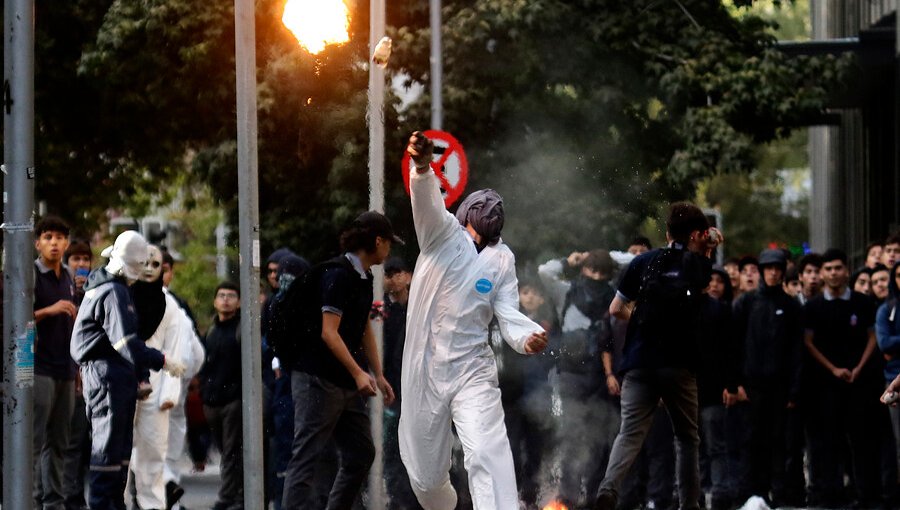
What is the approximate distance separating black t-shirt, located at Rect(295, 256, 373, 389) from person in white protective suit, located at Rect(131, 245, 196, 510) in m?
1.68

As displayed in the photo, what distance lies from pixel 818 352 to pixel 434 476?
557 centimetres

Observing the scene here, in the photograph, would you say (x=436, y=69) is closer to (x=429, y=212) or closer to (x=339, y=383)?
(x=339, y=383)

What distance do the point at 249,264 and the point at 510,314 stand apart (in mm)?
2045

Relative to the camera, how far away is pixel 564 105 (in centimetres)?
1698

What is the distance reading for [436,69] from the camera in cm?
1597

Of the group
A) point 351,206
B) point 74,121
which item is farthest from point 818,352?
point 74,121

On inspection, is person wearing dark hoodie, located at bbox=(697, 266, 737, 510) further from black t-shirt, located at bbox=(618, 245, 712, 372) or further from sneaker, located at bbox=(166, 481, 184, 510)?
sneaker, located at bbox=(166, 481, 184, 510)

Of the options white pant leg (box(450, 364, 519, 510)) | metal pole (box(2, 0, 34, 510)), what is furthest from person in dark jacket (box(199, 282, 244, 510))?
white pant leg (box(450, 364, 519, 510))

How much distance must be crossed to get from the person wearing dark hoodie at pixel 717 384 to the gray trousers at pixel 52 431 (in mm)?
4590

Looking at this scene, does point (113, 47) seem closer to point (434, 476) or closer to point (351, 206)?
point (351, 206)

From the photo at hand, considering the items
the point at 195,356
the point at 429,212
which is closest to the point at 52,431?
the point at 195,356

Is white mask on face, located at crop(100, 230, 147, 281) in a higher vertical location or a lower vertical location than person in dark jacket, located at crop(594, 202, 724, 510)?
higher

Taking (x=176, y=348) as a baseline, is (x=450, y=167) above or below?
above

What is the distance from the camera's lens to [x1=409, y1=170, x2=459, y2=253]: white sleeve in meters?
8.20
